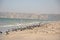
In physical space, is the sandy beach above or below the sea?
below

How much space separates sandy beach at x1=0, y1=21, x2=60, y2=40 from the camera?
1.84m

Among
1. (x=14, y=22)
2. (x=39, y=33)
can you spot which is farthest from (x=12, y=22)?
(x=39, y=33)

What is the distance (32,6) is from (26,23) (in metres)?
0.28

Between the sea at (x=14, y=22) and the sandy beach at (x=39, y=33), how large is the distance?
87mm

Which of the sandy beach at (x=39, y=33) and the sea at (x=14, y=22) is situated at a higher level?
the sea at (x=14, y=22)

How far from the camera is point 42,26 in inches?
75.6

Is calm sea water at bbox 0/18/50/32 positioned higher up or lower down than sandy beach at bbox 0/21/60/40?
higher up

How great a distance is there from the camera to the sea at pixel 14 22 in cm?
187

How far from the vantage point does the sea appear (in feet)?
6.12

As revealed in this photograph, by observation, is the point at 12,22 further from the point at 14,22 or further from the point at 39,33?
the point at 39,33

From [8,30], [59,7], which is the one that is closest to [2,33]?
[8,30]

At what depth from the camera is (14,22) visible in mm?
1893

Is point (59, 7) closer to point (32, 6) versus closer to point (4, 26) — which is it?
point (32, 6)

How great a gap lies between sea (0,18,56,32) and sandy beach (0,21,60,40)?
0.09 meters
